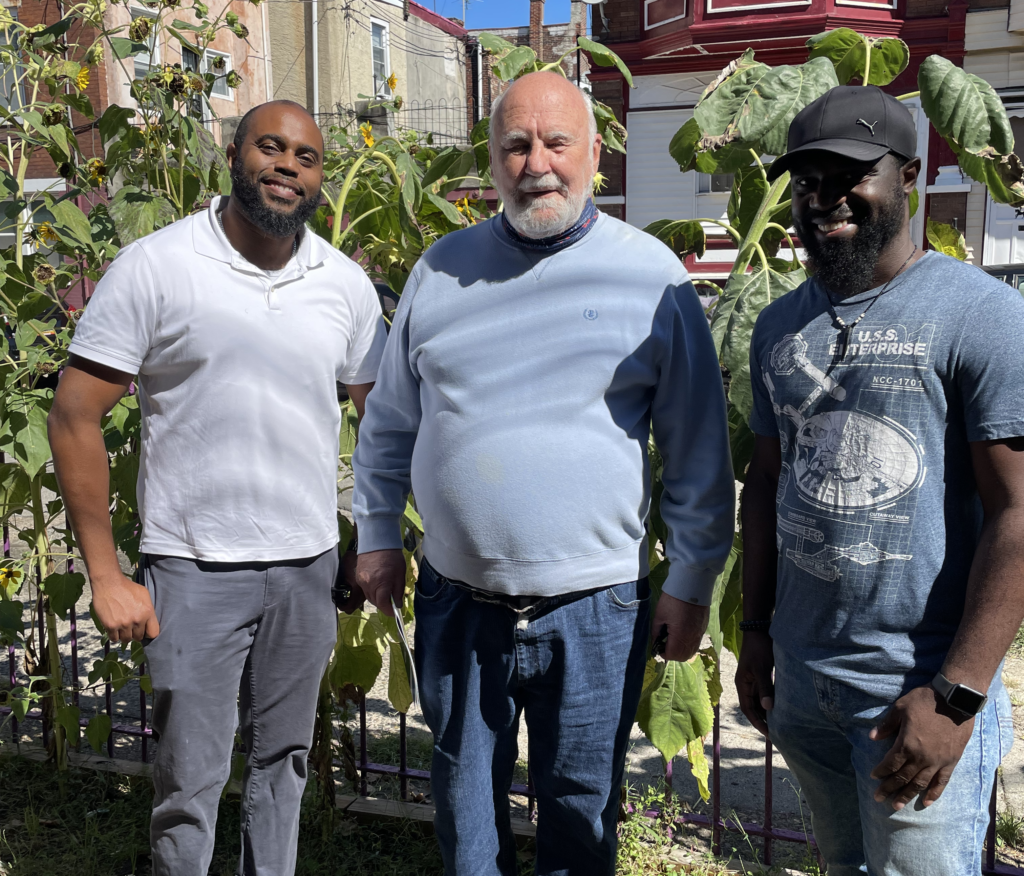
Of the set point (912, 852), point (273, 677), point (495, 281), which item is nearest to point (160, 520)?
point (273, 677)

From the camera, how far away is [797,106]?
2.07 metres

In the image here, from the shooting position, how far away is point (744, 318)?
6.98ft

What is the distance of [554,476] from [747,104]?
0.89 meters

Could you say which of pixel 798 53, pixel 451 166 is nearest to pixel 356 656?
pixel 451 166

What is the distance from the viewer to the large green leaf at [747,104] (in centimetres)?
209

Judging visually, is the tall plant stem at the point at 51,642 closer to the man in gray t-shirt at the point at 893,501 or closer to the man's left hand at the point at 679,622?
the man's left hand at the point at 679,622

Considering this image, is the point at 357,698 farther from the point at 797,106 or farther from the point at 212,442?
the point at 797,106

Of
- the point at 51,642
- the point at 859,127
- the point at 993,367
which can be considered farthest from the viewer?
the point at 51,642

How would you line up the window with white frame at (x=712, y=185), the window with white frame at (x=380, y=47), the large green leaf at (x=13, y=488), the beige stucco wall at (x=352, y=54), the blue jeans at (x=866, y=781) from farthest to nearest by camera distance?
the window with white frame at (x=380, y=47)
the beige stucco wall at (x=352, y=54)
the window with white frame at (x=712, y=185)
the large green leaf at (x=13, y=488)
the blue jeans at (x=866, y=781)

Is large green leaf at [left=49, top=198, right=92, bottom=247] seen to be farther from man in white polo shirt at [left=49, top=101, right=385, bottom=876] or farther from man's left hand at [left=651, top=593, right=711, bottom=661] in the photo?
man's left hand at [left=651, top=593, right=711, bottom=661]

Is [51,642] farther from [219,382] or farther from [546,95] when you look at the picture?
[546,95]

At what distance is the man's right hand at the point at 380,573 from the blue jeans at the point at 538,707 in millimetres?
138

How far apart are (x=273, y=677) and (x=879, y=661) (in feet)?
4.24

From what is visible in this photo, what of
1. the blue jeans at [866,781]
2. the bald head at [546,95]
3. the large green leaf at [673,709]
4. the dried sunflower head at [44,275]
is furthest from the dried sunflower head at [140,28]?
the blue jeans at [866,781]
